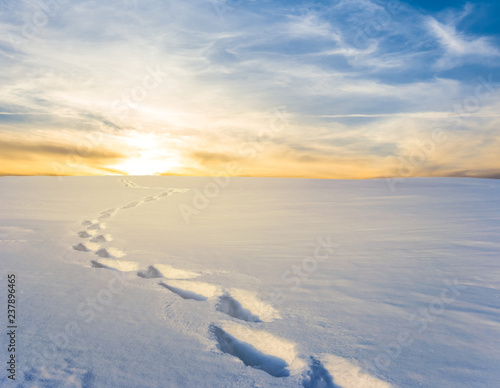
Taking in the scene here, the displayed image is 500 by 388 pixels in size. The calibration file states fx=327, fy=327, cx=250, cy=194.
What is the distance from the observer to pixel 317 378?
7.30 ft

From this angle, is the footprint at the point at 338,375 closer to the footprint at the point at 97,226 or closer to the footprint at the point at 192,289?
the footprint at the point at 192,289

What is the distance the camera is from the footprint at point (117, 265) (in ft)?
15.8

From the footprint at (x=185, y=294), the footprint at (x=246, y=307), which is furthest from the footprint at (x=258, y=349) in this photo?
the footprint at (x=185, y=294)

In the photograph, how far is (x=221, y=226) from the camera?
27.2 ft

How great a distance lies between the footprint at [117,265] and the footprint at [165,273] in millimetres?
238

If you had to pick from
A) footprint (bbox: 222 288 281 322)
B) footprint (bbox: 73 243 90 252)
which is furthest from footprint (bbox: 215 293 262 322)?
footprint (bbox: 73 243 90 252)

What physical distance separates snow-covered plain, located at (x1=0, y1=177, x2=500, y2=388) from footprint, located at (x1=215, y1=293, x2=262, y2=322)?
14mm

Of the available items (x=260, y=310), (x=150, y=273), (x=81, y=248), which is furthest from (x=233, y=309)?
(x=81, y=248)

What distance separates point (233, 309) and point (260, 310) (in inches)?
13.9

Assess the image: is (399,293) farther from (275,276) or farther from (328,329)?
(275,276)

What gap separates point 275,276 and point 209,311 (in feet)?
4.25

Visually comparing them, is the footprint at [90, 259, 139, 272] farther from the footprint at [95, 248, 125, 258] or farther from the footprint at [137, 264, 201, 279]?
the footprint at [95, 248, 125, 258]

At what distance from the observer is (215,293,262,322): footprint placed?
3262 mm

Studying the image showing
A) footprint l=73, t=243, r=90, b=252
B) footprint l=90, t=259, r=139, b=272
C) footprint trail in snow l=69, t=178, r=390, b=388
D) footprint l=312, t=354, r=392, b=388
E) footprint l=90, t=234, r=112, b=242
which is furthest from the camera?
footprint l=90, t=234, r=112, b=242
